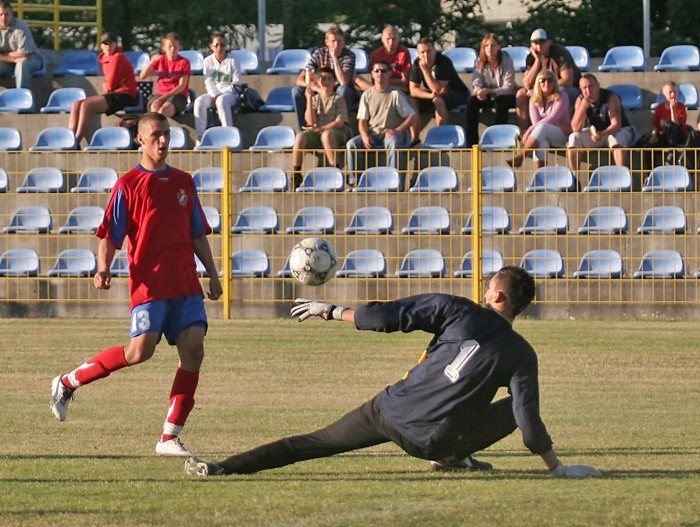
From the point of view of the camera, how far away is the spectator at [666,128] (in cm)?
1822

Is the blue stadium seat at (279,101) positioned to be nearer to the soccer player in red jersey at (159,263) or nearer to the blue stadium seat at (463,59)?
the blue stadium seat at (463,59)

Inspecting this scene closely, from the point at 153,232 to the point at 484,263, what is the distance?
958 cm

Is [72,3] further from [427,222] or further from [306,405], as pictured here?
[306,405]

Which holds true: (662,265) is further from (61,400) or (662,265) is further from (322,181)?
(61,400)

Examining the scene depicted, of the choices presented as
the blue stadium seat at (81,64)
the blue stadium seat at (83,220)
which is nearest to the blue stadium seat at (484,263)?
the blue stadium seat at (83,220)

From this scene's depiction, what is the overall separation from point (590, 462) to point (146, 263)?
2642mm

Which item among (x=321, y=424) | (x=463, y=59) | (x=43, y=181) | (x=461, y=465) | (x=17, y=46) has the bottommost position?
(x=321, y=424)

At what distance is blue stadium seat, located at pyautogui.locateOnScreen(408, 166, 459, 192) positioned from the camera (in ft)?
59.3

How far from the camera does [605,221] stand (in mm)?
17812

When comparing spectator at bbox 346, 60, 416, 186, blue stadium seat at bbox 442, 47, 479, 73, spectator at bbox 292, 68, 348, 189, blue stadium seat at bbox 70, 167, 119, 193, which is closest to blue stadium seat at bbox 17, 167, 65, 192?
blue stadium seat at bbox 70, 167, 119, 193

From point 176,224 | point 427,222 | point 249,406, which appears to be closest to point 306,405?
point 249,406

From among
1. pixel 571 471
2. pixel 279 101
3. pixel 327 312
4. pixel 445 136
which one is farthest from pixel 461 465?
pixel 279 101

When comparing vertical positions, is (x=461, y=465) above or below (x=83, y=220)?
below

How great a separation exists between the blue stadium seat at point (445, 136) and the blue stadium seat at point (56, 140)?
469 cm
